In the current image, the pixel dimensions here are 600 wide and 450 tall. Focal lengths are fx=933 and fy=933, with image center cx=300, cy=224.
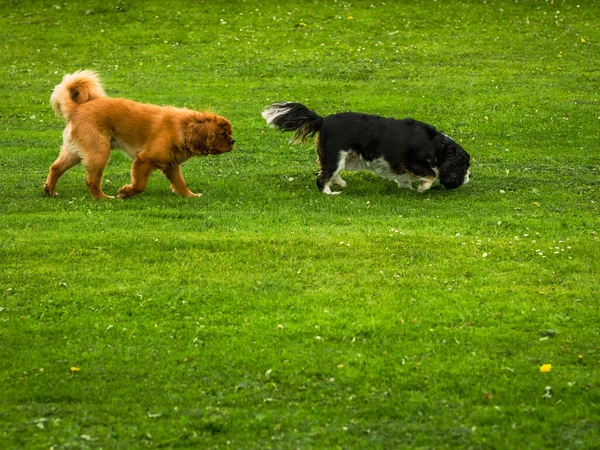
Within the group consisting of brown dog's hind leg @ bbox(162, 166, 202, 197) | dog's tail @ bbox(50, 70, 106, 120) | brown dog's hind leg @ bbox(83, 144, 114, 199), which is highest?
dog's tail @ bbox(50, 70, 106, 120)

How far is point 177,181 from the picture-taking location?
13008 mm

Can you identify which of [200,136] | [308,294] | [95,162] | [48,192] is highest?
[200,136]

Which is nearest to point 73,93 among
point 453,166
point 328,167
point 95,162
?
point 95,162

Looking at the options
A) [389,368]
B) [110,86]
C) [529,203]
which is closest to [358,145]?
[529,203]

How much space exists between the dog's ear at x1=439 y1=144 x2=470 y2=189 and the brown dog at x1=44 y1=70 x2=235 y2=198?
10.3ft

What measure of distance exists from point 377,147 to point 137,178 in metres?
3.35

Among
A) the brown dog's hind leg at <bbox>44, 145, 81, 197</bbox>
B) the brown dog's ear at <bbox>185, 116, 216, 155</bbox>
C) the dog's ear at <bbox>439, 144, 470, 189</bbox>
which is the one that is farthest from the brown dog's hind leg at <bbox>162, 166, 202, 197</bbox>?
the dog's ear at <bbox>439, 144, 470, 189</bbox>

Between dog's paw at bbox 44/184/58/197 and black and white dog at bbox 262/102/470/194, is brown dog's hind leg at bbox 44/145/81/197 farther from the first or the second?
black and white dog at bbox 262/102/470/194

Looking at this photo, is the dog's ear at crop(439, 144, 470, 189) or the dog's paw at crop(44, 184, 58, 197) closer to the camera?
the dog's paw at crop(44, 184, 58, 197)

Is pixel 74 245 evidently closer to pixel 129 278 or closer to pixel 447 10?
pixel 129 278

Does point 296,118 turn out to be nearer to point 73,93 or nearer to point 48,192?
point 73,93

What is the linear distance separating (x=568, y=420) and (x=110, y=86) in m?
17.3

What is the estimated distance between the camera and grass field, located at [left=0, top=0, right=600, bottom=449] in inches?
251

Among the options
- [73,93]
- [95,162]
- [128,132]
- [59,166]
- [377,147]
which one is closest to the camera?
[95,162]
